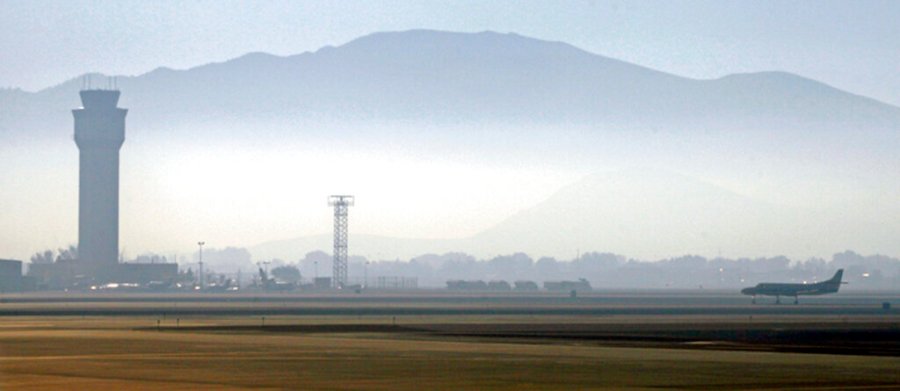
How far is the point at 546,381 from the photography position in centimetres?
4678

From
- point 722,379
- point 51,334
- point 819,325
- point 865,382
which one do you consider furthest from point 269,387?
point 819,325

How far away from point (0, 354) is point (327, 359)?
44.1 feet

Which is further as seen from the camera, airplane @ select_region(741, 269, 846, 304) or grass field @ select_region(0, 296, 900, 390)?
airplane @ select_region(741, 269, 846, 304)

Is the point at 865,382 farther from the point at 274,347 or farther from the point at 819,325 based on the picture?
the point at 819,325

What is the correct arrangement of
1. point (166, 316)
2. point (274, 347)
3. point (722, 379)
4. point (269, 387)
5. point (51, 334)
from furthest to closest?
point (166, 316), point (51, 334), point (274, 347), point (722, 379), point (269, 387)

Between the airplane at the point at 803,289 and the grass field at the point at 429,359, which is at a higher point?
the airplane at the point at 803,289

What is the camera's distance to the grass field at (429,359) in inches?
1823

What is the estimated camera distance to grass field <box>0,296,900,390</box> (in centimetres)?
4631

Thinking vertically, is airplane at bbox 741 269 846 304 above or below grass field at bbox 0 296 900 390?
above

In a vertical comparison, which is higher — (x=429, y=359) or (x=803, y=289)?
(x=803, y=289)

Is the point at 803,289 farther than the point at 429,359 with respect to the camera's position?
Yes

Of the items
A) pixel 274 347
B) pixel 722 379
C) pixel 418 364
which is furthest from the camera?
pixel 274 347

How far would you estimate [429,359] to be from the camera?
190 ft

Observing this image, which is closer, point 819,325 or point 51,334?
point 51,334
